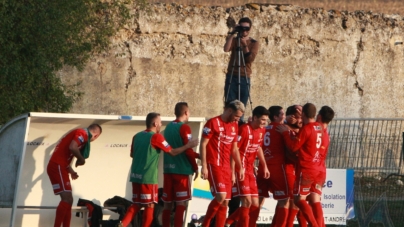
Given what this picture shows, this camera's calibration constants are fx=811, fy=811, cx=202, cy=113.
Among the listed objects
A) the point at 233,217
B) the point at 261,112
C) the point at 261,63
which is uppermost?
the point at 261,63

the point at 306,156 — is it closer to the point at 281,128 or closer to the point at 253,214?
the point at 281,128

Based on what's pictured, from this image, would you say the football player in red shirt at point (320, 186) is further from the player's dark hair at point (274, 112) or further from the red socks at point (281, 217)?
the player's dark hair at point (274, 112)

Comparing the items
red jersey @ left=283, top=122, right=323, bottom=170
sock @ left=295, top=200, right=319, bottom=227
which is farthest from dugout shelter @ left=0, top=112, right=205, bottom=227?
sock @ left=295, top=200, right=319, bottom=227

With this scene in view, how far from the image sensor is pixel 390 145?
19250 millimetres

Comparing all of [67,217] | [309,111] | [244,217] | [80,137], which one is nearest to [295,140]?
[309,111]

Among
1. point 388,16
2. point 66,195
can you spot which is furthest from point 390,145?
point 66,195

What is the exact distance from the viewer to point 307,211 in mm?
12352

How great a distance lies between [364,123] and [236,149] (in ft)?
24.9

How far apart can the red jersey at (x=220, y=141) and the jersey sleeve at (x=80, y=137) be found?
188 cm

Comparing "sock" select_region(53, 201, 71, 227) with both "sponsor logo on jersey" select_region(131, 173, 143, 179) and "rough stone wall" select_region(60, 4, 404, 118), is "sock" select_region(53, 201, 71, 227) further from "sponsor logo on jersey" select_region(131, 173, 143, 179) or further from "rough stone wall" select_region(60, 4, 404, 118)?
"rough stone wall" select_region(60, 4, 404, 118)

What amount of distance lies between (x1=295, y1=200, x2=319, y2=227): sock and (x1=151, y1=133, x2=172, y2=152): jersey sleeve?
7.15ft

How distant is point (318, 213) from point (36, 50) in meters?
7.33

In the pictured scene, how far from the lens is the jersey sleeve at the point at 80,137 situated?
12.4 m

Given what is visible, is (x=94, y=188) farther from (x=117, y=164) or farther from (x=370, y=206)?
(x=370, y=206)
